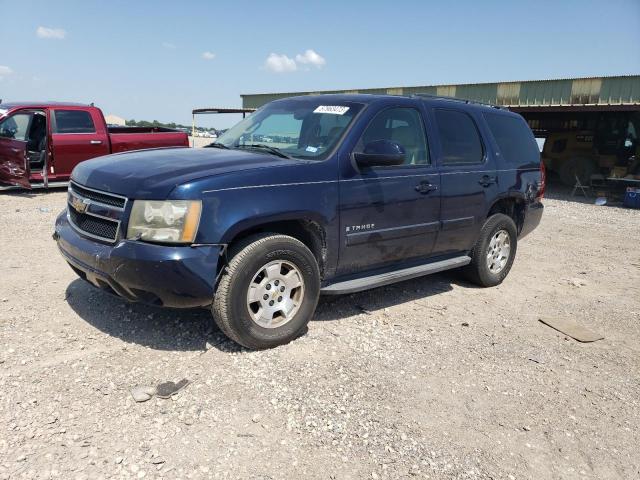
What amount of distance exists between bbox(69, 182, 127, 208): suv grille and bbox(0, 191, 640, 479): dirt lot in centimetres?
101

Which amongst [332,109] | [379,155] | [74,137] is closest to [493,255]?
[379,155]

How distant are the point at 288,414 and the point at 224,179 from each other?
1523 millimetres

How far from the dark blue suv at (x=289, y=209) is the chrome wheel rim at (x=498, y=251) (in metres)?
0.22

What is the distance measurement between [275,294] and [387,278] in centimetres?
112

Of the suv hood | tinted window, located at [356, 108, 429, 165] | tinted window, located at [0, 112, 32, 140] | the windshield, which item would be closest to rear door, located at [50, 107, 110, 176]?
tinted window, located at [0, 112, 32, 140]

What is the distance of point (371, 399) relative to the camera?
10.4ft

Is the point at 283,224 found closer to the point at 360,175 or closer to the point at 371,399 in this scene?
the point at 360,175

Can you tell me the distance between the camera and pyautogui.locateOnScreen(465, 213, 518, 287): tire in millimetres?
5410

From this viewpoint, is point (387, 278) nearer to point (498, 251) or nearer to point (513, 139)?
point (498, 251)

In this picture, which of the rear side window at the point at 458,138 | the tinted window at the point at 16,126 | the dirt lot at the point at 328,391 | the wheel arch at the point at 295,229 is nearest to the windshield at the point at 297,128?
the wheel arch at the point at 295,229

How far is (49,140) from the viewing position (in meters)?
10.4

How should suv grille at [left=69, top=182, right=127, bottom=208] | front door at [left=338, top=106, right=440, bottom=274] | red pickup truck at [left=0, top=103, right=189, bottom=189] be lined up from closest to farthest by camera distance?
suv grille at [left=69, top=182, right=127, bottom=208]
front door at [left=338, top=106, right=440, bottom=274]
red pickup truck at [left=0, top=103, right=189, bottom=189]

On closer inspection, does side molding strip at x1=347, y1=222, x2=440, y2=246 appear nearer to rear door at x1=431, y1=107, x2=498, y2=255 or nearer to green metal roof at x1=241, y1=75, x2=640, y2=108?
rear door at x1=431, y1=107, x2=498, y2=255

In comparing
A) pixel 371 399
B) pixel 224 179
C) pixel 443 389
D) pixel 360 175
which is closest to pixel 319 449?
pixel 371 399
